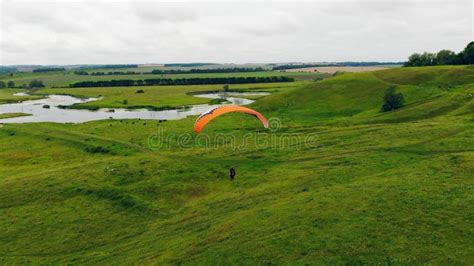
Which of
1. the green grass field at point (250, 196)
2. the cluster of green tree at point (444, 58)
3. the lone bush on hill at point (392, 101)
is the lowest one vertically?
the green grass field at point (250, 196)

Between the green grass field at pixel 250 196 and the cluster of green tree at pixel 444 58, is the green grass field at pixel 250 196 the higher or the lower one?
the lower one

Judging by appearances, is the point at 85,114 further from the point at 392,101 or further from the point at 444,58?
the point at 444,58

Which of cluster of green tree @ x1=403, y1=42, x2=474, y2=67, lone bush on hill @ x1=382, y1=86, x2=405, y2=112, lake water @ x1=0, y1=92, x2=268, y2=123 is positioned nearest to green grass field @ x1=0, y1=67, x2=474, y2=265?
lone bush on hill @ x1=382, y1=86, x2=405, y2=112

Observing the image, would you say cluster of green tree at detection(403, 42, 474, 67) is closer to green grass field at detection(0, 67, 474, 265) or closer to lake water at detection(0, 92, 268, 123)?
green grass field at detection(0, 67, 474, 265)

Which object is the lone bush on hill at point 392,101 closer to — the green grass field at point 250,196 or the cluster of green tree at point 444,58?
the green grass field at point 250,196

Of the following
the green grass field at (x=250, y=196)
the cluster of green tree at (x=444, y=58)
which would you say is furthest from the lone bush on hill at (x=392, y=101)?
the cluster of green tree at (x=444, y=58)

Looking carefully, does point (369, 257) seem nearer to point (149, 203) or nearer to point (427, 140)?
point (149, 203)

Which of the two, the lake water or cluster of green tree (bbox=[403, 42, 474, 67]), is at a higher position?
cluster of green tree (bbox=[403, 42, 474, 67])
